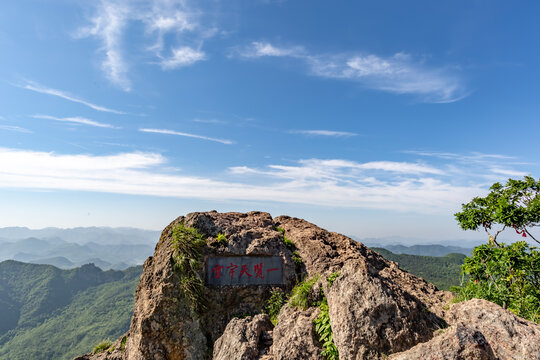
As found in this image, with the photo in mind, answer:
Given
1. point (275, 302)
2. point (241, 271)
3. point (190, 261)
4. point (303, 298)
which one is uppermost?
point (190, 261)

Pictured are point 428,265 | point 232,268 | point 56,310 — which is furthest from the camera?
point 56,310

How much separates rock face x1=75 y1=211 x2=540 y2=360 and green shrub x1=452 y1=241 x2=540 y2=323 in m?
1.15

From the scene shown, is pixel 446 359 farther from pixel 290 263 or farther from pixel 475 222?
pixel 475 222

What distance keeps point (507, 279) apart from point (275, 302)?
6.60 meters

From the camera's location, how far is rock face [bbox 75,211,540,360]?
5.46 m

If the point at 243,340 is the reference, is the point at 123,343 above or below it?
below

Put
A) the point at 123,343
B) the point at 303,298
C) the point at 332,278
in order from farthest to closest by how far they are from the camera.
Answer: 1. the point at 123,343
2. the point at 303,298
3. the point at 332,278

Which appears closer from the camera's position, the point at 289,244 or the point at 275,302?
the point at 275,302

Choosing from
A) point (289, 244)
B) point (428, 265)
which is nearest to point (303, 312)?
point (289, 244)

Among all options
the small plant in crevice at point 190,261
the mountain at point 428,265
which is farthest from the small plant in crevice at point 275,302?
the mountain at point 428,265

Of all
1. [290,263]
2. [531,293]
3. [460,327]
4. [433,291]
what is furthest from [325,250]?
[531,293]

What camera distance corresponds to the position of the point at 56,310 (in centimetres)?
16112

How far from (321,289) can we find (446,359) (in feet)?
10.2

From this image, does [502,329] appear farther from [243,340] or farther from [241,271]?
[241,271]
